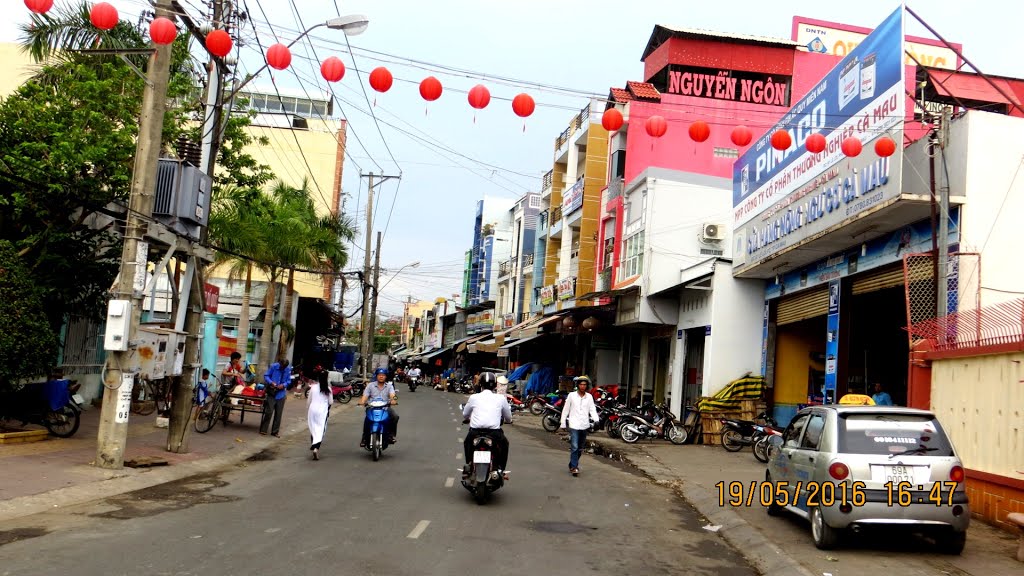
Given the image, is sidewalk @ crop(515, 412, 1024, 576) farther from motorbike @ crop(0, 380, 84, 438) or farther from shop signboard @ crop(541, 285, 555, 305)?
shop signboard @ crop(541, 285, 555, 305)

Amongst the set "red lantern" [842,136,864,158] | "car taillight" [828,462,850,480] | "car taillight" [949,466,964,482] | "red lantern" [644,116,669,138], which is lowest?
"car taillight" [828,462,850,480]

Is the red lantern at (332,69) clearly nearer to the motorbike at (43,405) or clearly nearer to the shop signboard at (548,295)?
the motorbike at (43,405)

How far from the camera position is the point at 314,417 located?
16812mm

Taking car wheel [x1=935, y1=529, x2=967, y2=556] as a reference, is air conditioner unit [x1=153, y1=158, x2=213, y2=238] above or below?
above

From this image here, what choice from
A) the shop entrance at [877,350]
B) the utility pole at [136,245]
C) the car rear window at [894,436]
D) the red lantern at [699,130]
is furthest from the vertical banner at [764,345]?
the utility pole at [136,245]

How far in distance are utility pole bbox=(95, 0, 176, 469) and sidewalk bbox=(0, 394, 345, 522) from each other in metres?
0.73

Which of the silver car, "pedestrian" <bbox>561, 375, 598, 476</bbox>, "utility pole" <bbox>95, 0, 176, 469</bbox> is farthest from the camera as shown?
"pedestrian" <bbox>561, 375, 598, 476</bbox>

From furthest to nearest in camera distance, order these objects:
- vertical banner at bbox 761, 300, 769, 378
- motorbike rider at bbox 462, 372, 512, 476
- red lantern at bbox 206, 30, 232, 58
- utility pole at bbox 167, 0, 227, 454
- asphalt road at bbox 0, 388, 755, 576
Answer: vertical banner at bbox 761, 300, 769, 378 → utility pole at bbox 167, 0, 227, 454 → motorbike rider at bbox 462, 372, 512, 476 → red lantern at bbox 206, 30, 232, 58 → asphalt road at bbox 0, 388, 755, 576

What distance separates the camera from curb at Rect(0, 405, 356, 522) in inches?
385

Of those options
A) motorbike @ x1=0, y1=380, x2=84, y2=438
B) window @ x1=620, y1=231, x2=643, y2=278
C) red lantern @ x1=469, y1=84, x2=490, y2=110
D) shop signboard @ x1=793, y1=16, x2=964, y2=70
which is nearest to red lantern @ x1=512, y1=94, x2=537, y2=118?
red lantern @ x1=469, y1=84, x2=490, y2=110

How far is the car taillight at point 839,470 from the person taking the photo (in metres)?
8.97

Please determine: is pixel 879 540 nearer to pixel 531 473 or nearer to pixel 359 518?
pixel 359 518

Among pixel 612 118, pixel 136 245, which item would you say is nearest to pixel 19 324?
pixel 136 245

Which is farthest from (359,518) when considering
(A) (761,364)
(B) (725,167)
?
(B) (725,167)
